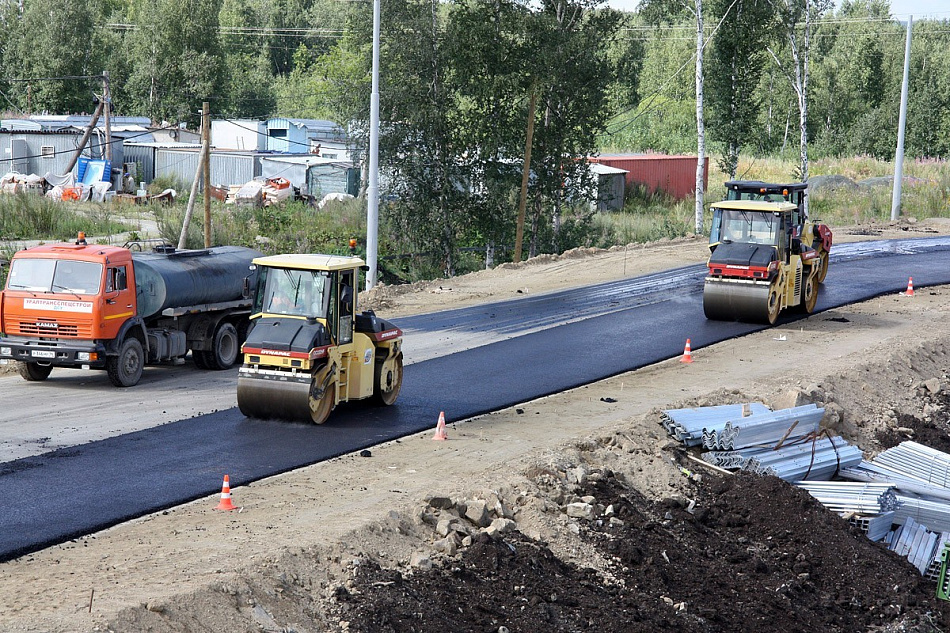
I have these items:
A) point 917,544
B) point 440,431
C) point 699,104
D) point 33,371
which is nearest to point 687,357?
point 917,544

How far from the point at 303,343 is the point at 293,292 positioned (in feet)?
2.83

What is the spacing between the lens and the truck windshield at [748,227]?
21.5 metres

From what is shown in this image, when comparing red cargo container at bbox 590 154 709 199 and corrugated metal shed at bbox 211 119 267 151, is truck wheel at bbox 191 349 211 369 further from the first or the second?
corrugated metal shed at bbox 211 119 267 151

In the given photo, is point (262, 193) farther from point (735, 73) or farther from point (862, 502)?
point (862, 502)

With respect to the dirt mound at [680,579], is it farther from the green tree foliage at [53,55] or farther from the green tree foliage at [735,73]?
the green tree foliage at [53,55]

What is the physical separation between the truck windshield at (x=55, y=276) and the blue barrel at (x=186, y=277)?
2.73ft

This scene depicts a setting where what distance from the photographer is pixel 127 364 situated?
55.5ft

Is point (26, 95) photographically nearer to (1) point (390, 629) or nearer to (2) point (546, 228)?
(2) point (546, 228)

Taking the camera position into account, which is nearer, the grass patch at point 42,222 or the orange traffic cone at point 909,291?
the orange traffic cone at point 909,291

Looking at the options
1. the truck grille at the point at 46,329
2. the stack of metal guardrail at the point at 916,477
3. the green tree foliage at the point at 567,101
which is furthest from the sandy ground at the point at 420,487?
the green tree foliage at the point at 567,101

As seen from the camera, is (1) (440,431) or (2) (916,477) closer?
(1) (440,431)

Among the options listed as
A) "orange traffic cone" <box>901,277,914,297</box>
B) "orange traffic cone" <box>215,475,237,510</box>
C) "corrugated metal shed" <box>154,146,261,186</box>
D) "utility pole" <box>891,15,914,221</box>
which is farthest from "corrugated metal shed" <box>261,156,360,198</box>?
"orange traffic cone" <box>215,475,237,510</box>

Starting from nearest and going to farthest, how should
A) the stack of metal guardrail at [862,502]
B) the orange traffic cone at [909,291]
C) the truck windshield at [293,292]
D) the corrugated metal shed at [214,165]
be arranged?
1. the stack of metal guardrail at [862,502]
2. the truck windshield at [293,292]
3. the orange traffic cone at [909,291]
4. the corrugated metal shed at [214,165]

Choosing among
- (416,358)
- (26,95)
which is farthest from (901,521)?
(26,95)
